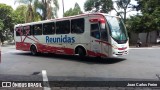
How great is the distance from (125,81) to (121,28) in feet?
20.9

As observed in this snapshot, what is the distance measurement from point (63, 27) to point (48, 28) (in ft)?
6.03

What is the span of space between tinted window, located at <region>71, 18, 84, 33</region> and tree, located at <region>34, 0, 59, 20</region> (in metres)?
19.6

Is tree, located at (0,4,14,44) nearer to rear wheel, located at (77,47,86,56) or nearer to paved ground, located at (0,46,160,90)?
rear wheel, located at (77,47,86,56)

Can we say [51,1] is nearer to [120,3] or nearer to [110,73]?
[120,3]

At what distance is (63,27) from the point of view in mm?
16703

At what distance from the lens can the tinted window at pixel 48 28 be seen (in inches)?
695

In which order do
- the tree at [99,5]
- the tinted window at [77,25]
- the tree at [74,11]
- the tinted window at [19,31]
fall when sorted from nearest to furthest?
the tinted window at [77,25] < the tinted window at [19,31] < the tree at [99,5] < the tree at [74,11]

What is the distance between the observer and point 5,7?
1793 inches

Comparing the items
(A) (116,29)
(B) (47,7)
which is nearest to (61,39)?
(A) (116,29)

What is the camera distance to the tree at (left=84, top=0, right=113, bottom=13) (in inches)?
1758

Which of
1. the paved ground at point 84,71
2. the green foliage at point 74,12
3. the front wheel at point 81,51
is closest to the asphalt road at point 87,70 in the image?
the paved ground at point 84,71

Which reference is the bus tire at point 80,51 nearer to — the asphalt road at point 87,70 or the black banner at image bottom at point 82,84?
the asphalt road at point 87,70

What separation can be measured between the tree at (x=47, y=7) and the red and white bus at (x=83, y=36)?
16.2 meters

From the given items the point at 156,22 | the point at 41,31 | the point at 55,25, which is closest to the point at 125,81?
the point at 55,25
